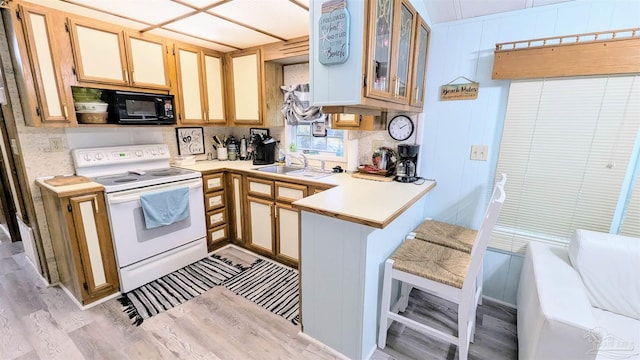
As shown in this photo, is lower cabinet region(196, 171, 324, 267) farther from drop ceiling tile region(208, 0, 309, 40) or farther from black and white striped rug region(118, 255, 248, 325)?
drop ceiling tile region(208, 0, 309, 40)

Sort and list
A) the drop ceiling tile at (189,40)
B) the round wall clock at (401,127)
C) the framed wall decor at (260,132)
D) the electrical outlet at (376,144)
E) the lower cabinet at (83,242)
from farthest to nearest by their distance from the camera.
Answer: the framed wall decor at (260,132) → the electrical outlet at (376,144) → the drop ceiling tile at (189,40) → the round wall clock at (401,127) → the lower cabinet at (83,242)

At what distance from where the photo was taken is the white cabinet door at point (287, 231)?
8.30ft

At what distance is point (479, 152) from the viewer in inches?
83.0

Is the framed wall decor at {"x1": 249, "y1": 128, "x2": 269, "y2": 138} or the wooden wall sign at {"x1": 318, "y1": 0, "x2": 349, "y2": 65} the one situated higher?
the wooden wall sign at {"x1": 318, "y1": 0, "x2": 349, "y2": 65}

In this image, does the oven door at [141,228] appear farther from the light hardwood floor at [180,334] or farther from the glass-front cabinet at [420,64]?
the glass-front cabinet at [420,64]

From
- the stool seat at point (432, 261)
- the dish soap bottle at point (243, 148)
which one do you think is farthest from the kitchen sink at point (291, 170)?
the stool seat at point (432, 261)

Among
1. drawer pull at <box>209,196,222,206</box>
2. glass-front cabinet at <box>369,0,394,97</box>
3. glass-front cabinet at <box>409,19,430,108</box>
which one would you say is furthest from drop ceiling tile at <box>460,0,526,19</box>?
drawer pull at <box>209,196,222,206</box>

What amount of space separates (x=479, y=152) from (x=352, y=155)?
3.55ft

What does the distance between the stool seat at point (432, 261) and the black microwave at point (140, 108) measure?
2.44 metres

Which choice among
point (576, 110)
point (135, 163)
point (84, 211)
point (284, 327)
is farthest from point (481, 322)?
point (135, 163)

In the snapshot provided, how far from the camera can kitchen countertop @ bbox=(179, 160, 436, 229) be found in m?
1.43

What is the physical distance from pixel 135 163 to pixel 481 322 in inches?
132

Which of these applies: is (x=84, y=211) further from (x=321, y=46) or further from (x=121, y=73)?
(x=321, y=46)

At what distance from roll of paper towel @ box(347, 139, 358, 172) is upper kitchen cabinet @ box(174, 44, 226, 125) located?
1.60 meters
